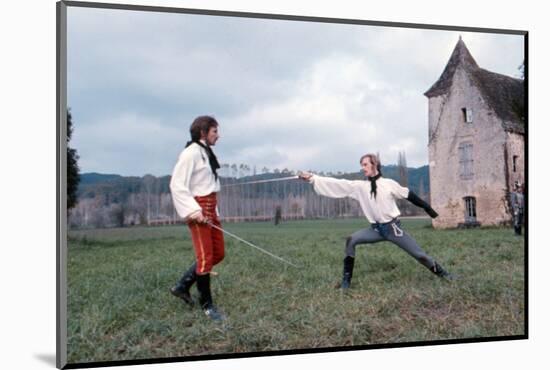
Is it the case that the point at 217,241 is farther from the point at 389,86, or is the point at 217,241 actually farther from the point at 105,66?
the point at 389,86

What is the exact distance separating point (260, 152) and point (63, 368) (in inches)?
89.5

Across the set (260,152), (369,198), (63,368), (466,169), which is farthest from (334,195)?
(63,368)

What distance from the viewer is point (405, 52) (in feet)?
21.4

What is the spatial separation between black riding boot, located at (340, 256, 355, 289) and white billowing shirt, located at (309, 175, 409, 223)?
0.39 metres

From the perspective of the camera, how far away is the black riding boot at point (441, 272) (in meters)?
6.57

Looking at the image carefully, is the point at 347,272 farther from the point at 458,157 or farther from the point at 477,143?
the point at 477,143

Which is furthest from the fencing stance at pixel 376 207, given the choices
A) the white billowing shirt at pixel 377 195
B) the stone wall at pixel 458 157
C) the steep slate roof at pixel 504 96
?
the steep slate roof at pixel 504 96

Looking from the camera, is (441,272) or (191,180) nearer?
(191,180)

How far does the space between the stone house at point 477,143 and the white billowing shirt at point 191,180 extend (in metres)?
2.17

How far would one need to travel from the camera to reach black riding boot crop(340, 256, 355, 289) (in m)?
6.34

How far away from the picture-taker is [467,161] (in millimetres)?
6809

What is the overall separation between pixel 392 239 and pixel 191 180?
1.91 m

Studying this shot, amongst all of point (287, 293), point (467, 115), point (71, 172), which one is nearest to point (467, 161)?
point (467, 115)

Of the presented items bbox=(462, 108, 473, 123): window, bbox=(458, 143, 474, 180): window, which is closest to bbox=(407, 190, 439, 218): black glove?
bbox=(458, 143, 474, 180): window
